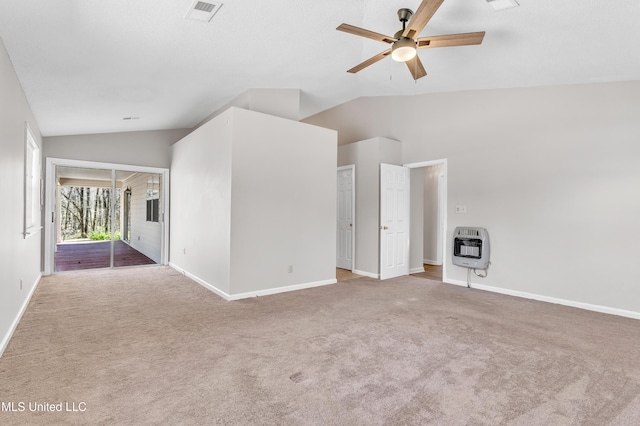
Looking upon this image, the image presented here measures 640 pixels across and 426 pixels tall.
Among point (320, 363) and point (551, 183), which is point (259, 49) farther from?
point (551, 183)

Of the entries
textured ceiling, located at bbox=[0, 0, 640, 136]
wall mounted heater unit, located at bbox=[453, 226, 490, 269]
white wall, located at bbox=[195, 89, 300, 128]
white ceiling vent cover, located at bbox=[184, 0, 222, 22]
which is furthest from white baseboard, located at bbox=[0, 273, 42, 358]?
wall mounted heater unit, located at bbox=[453, 226, 490, 269]

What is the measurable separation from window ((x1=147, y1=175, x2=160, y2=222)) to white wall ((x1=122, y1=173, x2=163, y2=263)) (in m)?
0.09

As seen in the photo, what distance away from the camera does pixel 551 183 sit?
4.39 meters

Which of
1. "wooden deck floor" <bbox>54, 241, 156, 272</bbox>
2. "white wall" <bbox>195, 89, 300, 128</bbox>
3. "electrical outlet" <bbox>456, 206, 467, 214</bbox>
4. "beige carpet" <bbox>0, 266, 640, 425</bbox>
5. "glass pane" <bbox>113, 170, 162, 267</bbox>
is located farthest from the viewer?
"glass pane" <bbox>113, 170, 162, 267</bbox>

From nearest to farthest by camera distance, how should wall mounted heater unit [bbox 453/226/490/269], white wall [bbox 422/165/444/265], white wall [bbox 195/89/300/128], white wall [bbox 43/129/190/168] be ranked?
wall mounted heater unit [bbox 453/226/490/269] → white wall [bbox 195/89/300/128] → white wall [bbox 43/129/190/168] → white wall [bbox 422/165/444/265]

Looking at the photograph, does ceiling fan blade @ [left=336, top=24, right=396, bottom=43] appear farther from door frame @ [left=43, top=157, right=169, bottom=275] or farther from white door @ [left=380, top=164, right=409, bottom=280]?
door frame @ [left=43, top=157, right=169, bottom=275]

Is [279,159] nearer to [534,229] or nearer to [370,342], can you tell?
[370,342]

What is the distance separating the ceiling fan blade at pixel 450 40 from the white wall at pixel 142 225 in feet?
19.7

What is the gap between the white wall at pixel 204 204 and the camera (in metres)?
4.48

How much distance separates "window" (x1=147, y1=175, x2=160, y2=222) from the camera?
7.18 metres

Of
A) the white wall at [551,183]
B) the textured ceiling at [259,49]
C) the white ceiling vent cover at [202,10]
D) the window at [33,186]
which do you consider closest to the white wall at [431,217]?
the white wall at [551,183]

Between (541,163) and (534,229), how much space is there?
900 millimetres

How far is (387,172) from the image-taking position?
5887 mm

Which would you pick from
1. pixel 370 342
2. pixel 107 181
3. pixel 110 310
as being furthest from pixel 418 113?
pixel 107 181
